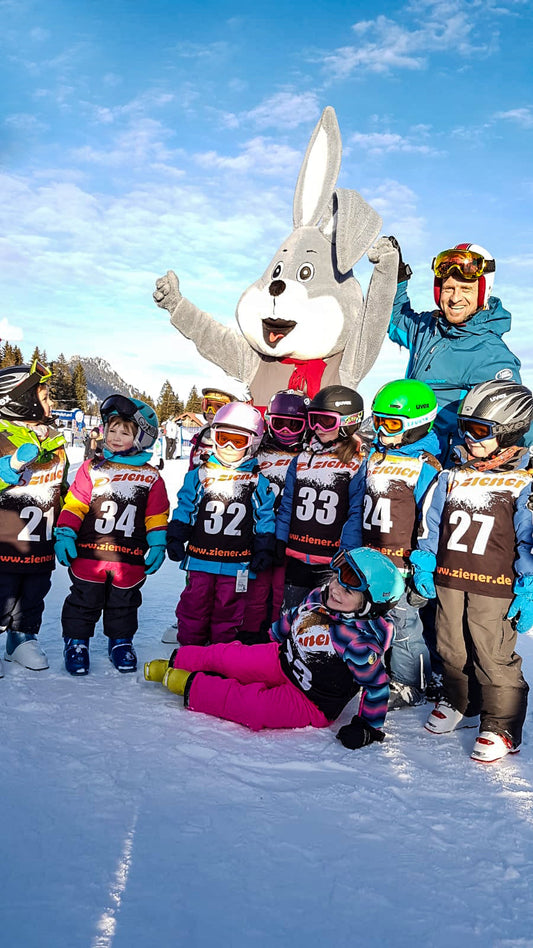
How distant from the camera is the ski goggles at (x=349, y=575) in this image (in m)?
2.66

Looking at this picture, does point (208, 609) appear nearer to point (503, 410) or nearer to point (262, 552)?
point (262, 552)

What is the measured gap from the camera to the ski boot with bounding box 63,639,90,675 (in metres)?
3.20

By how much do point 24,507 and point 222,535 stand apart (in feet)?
3.67

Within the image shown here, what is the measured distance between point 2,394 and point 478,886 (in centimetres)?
308

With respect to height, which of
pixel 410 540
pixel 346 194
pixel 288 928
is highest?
pixel 346 194

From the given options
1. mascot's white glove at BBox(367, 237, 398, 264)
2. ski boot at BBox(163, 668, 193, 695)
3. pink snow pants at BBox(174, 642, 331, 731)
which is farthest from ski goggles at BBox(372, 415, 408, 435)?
mascot's white glove at BBox(367, 237, 398, 264)

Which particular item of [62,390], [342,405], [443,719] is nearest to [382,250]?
[342,405]

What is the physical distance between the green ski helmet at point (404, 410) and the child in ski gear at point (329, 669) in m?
0.84

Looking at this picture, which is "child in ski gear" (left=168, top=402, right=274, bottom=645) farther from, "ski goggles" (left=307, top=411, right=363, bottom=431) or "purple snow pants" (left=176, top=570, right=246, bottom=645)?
"ski goggles" (left=307, top=411, right=363, bottom=431)

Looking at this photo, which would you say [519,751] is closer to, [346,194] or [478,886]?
[478,886]

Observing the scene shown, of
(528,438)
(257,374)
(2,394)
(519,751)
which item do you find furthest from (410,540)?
(257,374)

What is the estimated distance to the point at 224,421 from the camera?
3592 mm

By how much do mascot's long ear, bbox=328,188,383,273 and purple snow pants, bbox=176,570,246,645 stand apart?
10.0 feet

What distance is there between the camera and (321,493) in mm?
3646
